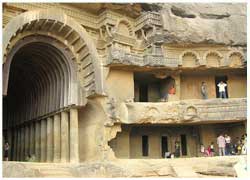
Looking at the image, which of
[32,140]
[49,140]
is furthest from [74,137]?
[32,140]

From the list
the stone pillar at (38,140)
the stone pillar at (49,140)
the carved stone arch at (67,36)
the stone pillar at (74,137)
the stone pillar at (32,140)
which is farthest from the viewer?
the stone pillar at (32,140)

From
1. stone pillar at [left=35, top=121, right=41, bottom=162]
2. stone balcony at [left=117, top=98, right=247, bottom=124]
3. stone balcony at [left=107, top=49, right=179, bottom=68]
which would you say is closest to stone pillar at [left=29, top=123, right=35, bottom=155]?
stone pillar at [left=35, top=121, right=41, bottom=162]

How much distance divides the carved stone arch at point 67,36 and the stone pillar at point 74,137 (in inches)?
47.3

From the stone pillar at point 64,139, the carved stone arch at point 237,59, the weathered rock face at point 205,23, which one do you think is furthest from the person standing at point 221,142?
the stone pillar at point 64,139

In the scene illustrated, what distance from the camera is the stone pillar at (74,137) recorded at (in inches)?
765

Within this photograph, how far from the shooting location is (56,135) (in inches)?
813

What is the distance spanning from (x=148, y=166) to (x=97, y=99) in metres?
4.61

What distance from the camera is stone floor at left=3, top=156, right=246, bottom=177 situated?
54.0 feet

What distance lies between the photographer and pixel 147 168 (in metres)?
17.4

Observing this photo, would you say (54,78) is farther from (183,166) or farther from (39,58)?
(183,166)

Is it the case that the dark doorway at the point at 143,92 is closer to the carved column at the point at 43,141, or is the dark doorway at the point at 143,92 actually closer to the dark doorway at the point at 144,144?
the dark doorway at the point at 144,144

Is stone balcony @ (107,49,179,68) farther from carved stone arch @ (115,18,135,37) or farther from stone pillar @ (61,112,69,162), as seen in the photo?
stone pillar @ (61,112,69,162)

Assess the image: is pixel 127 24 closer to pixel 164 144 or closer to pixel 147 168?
pixel 164 144

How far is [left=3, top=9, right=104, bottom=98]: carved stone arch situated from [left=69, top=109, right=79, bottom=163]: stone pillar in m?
1.20
